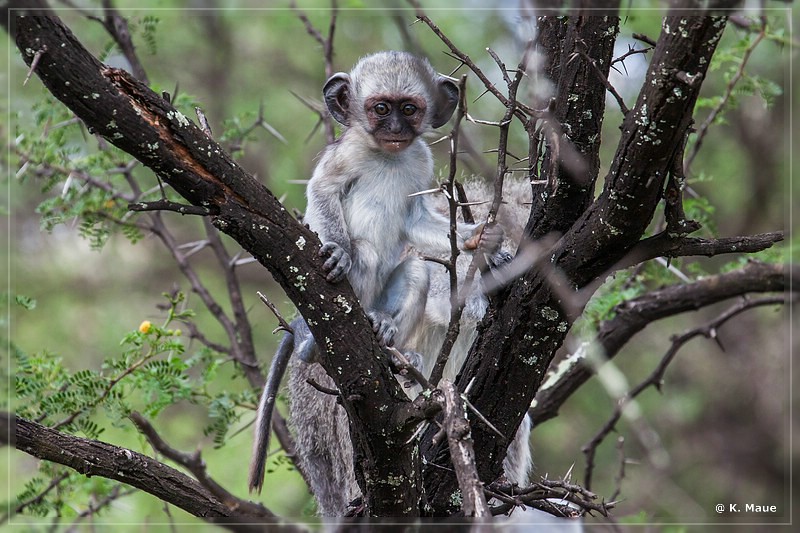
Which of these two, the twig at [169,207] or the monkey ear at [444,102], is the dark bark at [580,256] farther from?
the monkey ear at [444,102]

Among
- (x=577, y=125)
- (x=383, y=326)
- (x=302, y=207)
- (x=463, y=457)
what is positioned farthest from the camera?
(x=302, y=207)

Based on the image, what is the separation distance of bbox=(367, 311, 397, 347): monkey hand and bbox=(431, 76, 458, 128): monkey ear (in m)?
1.20

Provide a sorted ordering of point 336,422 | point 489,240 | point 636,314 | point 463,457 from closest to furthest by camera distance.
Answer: point 463,457, point 489,240, point 336,422, point 636,314

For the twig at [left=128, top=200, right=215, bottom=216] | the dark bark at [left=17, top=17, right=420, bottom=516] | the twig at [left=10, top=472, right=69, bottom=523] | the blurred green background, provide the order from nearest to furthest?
1. the dark bark at [left=17, top=17, right=420, bottom=516]
2. the twig at [left=128, top=200, right=215, bottom=216]
3. the twig at [left=10, top=472, right=69, bottom=523]
4. the blurred green background

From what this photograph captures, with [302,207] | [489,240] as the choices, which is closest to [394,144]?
[489,240]

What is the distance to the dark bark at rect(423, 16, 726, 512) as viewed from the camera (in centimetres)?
277

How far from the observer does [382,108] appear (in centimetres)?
481

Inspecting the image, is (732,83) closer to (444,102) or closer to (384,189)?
(444,102)

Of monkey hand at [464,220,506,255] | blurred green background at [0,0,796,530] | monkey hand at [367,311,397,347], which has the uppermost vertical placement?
blurred green background at [0,0,796,530]

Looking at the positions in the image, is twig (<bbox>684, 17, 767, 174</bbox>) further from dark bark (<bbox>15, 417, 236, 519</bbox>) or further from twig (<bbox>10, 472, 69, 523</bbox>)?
twig (<bbox>10, 472, 69, 523</bbox>)

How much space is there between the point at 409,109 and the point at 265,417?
183 centimetres

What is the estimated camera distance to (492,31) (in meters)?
8.29

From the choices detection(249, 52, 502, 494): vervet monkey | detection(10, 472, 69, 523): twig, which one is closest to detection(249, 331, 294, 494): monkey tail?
detection(249, 52, 502, 494): vervet monkey

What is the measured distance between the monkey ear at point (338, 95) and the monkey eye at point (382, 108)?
265 mm
